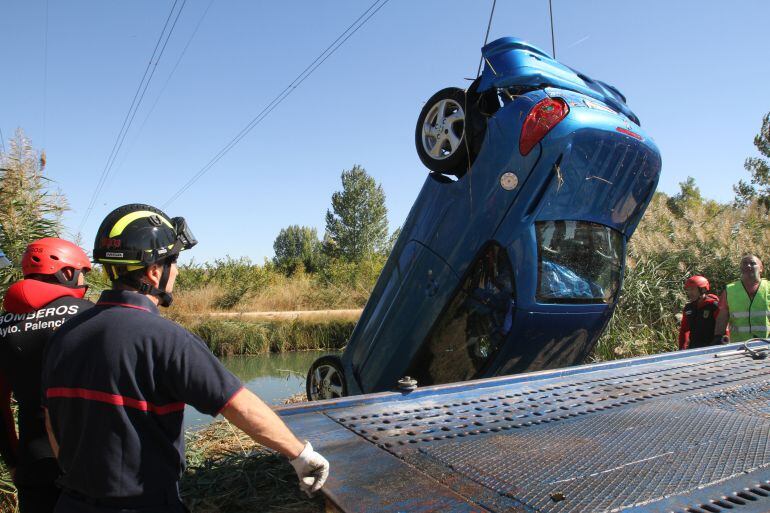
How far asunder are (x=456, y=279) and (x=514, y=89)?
1.39 metres

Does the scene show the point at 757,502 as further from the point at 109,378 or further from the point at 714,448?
the point at 109,378

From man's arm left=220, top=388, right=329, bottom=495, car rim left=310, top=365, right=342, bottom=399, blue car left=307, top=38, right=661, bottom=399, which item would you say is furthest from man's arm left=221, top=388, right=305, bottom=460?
car rim left=310, top=365, right=342, bottom=399

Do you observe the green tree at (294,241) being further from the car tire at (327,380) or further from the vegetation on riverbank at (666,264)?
the car tire at (327,380)

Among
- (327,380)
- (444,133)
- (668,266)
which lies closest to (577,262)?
(444,133)

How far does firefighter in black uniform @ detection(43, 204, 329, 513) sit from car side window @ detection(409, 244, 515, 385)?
2.30 metres

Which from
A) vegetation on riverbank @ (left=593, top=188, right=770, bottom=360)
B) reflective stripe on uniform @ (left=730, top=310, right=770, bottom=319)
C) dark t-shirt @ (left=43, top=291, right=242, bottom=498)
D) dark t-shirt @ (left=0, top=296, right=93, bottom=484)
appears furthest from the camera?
vegetation on riverbank @ (left=593, top=188, right=770, bottom=360)

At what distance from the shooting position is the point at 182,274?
88.5 ft

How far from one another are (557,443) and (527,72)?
8.49ft

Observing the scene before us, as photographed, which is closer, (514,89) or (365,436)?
A: (365,436)

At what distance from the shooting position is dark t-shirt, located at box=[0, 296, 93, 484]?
2.67 m

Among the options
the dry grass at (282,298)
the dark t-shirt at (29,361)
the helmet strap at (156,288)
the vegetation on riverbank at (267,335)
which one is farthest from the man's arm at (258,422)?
the dry grass at (282,298)

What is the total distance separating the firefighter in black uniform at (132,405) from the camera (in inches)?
68.4

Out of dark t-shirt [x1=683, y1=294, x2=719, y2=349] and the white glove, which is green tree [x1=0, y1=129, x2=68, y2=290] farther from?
dark t-shirt [x1=683, y1=294, x2=719, y2=349]

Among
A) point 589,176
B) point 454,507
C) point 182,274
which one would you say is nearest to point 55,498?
point 454,507
